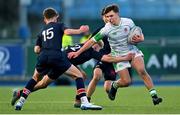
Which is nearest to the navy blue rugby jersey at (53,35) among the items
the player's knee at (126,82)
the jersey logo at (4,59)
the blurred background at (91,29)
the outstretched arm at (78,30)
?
the outstretched arm at (78,30)

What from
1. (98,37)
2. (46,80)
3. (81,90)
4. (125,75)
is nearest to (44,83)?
(46,80)

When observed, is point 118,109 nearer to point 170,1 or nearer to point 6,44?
point 6,44

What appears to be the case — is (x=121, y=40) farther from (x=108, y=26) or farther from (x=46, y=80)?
(x=46, y=80)

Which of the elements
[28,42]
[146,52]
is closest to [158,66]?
[146,52]

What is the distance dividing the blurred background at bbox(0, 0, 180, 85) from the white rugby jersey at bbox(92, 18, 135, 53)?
8292 mm

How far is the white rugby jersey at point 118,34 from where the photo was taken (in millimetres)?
15445

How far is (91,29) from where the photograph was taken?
150ft

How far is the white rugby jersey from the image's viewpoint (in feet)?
50.7

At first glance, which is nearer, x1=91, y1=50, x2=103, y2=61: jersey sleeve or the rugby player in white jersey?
the rugby player in white jersey

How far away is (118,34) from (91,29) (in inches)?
1188

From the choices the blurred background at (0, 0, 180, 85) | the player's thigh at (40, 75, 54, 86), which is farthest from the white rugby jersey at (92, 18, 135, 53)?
the blurred background at (0, 0, 180, 85)

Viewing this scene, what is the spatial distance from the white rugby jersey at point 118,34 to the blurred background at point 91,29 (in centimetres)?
829

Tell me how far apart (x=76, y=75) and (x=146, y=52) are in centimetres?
1582

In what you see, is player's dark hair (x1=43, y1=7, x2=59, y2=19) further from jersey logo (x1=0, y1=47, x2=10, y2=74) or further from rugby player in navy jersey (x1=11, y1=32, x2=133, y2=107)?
jersey logo (x1=0, y1=47, x2=10, y2=74)
